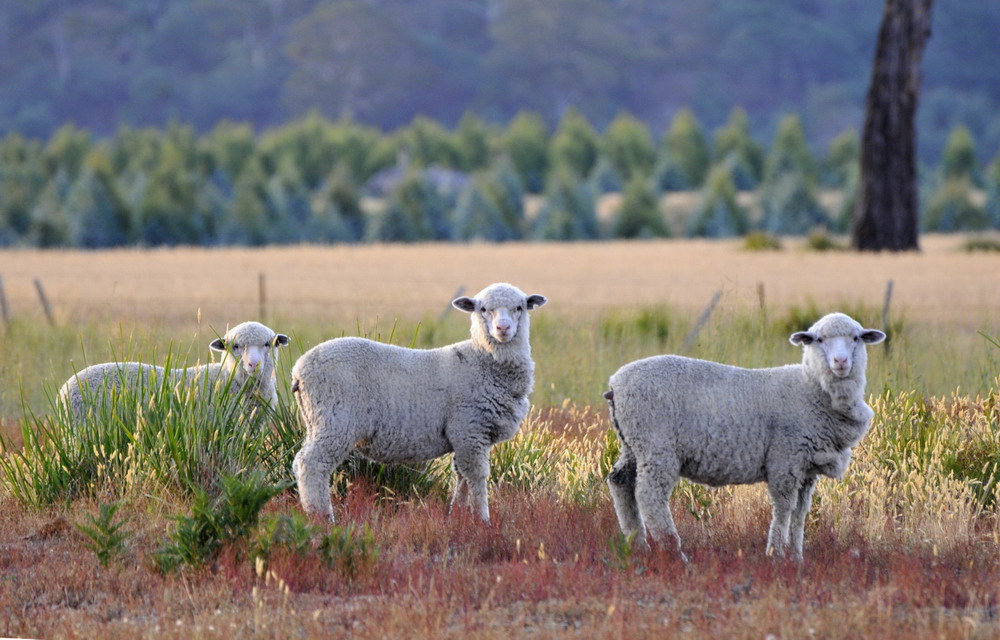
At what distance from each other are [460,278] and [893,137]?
11.4 metres

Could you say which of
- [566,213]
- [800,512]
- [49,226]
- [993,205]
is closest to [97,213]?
[49,226]

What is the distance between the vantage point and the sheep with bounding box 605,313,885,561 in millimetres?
7328

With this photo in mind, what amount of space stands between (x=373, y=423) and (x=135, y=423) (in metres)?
1.85

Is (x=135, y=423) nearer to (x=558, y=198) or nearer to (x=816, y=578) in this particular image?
(x=816, y=578)

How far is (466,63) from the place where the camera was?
13675cm

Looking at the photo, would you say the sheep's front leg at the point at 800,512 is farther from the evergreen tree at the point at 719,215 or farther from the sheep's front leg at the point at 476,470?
the evergreen tree at the point at 719,215

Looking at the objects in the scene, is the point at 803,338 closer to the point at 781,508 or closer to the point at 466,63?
the point at 781,508

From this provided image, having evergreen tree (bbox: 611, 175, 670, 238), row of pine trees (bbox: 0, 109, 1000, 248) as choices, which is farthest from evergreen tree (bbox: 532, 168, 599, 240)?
evergreen tree (bbox: 611, 175, 670, 238)

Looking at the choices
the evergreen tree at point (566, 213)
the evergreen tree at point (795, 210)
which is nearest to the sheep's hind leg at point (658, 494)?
the evergreen tree at point (566, 213)

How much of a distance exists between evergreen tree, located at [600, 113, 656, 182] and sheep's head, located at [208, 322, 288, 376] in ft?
189

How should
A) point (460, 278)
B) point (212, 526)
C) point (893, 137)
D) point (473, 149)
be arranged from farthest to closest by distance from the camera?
1. point (473, 149)
2. point (893, 137)
3. point (460, 278)
4. point (212, 526)

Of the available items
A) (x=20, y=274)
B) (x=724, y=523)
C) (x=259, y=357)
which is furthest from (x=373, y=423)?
(x=20, y=274)

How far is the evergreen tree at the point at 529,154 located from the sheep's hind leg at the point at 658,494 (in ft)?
193

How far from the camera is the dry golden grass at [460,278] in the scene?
70.7 ft
